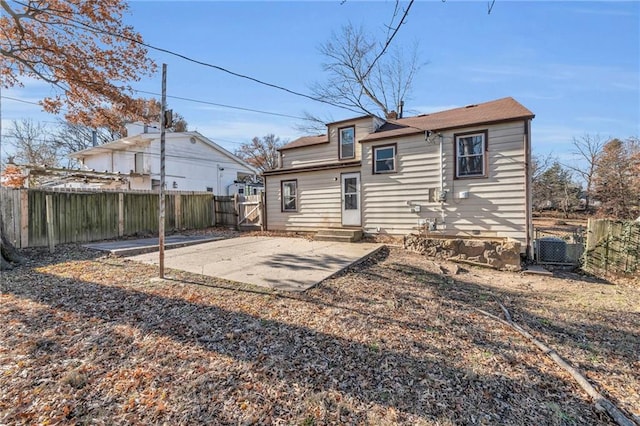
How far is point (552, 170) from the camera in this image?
75.3ft

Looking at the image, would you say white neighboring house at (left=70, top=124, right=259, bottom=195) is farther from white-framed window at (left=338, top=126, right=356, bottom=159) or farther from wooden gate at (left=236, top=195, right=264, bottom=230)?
white-framed window at (left=338, top=126, right=356, bottom=159)

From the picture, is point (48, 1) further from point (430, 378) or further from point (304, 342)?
point (430, 378)

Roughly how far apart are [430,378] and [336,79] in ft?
60.6

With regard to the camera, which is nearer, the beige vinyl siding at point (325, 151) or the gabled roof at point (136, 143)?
the beige vinyl siding at point (325, 151)

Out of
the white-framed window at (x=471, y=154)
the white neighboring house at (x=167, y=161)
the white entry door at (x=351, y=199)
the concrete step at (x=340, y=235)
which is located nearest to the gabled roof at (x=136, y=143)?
the white neighboring house at (x=167, y=161)

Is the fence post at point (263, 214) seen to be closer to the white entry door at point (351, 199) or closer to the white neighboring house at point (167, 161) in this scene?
the white entry door at point (351, 199)

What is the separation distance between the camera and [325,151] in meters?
12.2

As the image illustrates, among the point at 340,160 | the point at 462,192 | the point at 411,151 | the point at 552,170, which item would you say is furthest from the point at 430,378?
the point at 552,170

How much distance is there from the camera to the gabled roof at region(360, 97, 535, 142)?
8297mm

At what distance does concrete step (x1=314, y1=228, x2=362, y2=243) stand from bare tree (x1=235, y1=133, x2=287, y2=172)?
2629 cm

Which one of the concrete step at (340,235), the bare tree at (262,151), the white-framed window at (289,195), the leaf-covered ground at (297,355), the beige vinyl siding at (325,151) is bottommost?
the leaf-covered ground at (297,355)

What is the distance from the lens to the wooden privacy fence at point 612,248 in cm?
691

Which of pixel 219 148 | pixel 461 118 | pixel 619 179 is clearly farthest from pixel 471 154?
pixel 219 148

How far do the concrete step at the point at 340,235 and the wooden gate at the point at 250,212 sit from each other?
12.8ft
